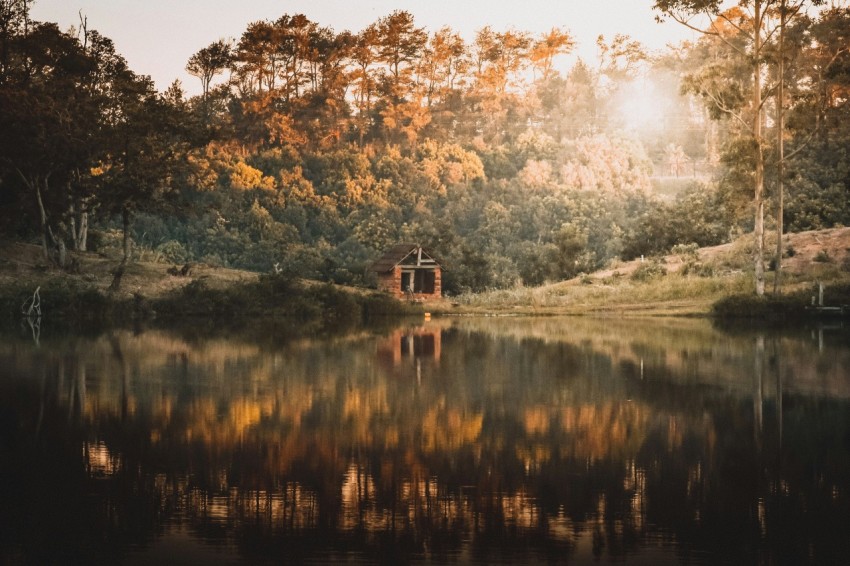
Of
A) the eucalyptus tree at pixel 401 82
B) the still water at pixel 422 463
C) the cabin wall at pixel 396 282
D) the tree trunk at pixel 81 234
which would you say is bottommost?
the still water at pixel 422 463

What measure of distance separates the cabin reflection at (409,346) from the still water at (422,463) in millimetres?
1674

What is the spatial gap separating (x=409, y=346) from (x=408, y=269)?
94.9ft

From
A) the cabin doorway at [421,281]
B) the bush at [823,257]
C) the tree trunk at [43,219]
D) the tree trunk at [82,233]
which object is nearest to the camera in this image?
the tree trunk at [43,219]

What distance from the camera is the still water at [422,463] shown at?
8859mm

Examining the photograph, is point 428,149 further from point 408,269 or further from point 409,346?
point 409,346

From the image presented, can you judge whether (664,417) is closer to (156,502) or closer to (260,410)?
(260,410)

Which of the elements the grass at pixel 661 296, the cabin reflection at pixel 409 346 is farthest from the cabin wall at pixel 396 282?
the cabin reflection at pixel 409 346

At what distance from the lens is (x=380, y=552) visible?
8570 mm

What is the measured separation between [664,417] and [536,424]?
2.14 metres

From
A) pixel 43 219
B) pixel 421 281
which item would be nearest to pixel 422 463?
pixel 43 219

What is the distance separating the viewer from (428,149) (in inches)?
3391

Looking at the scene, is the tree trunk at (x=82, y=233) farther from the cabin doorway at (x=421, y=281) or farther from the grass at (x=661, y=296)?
the grass at (x=661, y=296)

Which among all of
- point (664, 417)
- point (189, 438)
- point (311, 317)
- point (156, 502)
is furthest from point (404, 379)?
point (311, 317)

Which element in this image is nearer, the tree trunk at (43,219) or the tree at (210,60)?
the tree trunk at (43,219)
